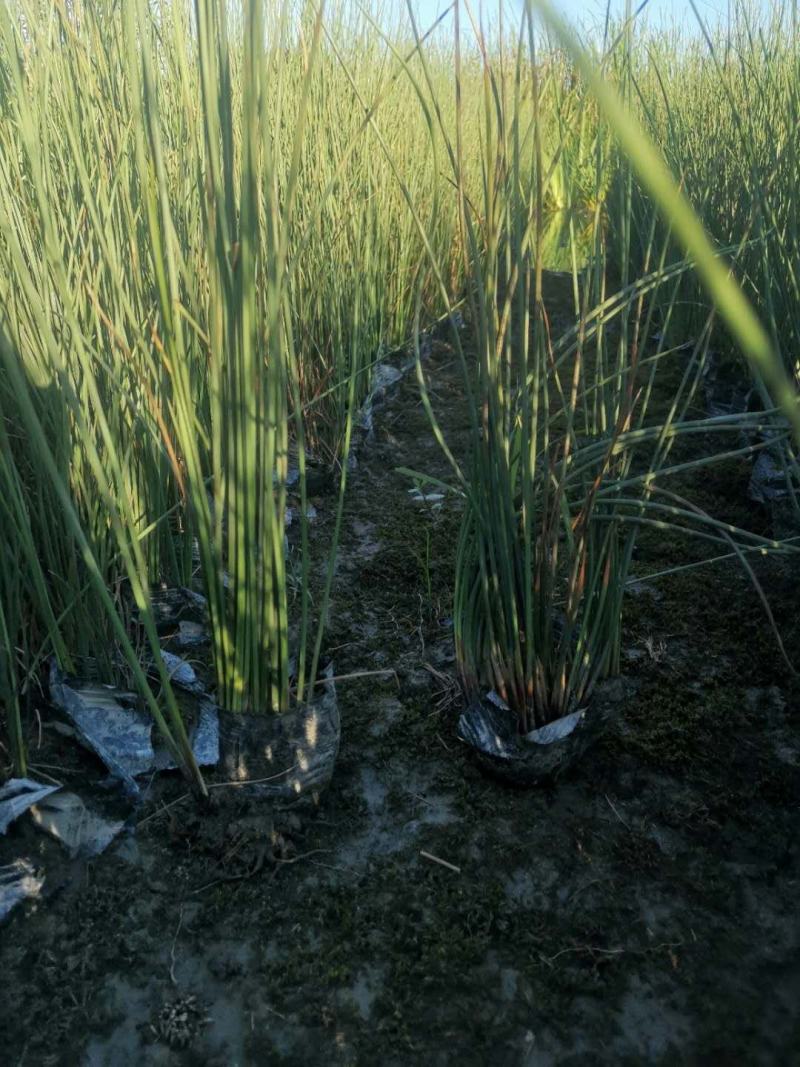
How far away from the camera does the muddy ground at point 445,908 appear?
3.08 ft

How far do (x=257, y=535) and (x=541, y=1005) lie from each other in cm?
64

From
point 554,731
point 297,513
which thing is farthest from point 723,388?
point 554,731

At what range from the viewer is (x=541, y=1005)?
970 millimetres

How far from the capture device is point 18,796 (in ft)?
3.81

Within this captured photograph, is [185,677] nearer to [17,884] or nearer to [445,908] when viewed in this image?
[17,884]

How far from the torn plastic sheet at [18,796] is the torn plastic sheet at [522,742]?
0.60 meters

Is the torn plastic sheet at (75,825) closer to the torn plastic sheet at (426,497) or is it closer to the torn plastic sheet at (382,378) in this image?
the torn plastic sheet at (426,497)

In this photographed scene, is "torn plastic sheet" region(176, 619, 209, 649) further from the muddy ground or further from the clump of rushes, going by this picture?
the clump of rushes

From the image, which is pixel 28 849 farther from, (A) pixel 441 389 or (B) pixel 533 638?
(A) pixel 441 389

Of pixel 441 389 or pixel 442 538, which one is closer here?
pixel 442 538

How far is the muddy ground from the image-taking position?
37.0 inches

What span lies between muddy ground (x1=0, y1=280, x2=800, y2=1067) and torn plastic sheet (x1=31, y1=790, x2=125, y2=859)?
0.07 feet

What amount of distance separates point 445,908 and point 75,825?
19.7 inches

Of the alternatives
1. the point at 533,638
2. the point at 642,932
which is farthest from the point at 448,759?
the point at 642,932
